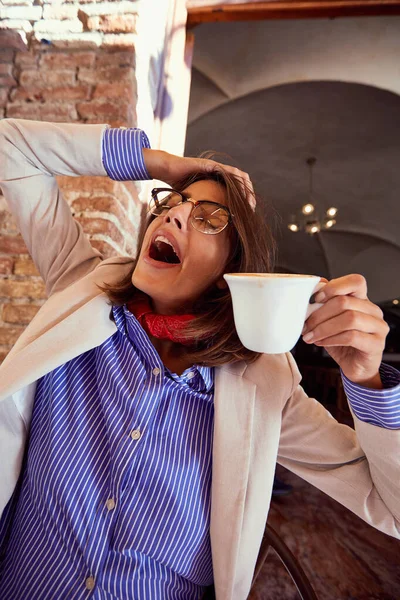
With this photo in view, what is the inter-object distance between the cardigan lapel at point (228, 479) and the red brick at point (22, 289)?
106 centimetres

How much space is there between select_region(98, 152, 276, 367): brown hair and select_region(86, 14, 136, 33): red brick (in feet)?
3.53

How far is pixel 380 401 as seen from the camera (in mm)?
736

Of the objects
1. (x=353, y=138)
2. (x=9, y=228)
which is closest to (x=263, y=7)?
(x=9, y=228)

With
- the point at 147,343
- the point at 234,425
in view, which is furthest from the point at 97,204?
the point at 234,425

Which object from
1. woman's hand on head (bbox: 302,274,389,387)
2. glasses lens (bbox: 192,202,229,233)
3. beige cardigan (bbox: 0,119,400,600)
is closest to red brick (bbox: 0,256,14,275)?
beige cardigan (bbox: 0,119,400,600)

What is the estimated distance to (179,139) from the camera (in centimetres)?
209

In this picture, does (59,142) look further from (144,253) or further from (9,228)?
(9,228)

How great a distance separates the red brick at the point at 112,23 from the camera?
5.49 ft

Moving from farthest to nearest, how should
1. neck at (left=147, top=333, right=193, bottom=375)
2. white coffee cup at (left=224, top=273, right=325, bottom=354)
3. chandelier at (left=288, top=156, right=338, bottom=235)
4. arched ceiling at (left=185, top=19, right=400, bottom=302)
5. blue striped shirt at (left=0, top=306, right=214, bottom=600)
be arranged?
1. chandelier at (left=288, top=156, right=338, bottom=235)
2. arched ceiling at (left=185, top=19, right=400, bottom=302)
3. neck at (left=147, top=333, right=193, bottom=375)
4. blue striped shirt at (left=0, top=306, right=214, bottom=600)
5. white coffee cup at (left=224, top=273, right=325, bottom=354)

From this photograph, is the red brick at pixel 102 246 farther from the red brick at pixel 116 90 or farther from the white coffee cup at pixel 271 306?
the white coffee cup at pixel 271 306

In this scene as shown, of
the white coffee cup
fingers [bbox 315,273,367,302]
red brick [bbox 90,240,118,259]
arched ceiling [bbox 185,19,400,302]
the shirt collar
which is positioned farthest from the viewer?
arched ceiling [bbox 185,19,400,302]

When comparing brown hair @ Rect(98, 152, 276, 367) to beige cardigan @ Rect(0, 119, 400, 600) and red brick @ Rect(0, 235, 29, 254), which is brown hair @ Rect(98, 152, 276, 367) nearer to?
beige cardigan @ Rect(0, 119, 400, 600)

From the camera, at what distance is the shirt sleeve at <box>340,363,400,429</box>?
733mm

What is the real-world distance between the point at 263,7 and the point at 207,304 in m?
1.90
